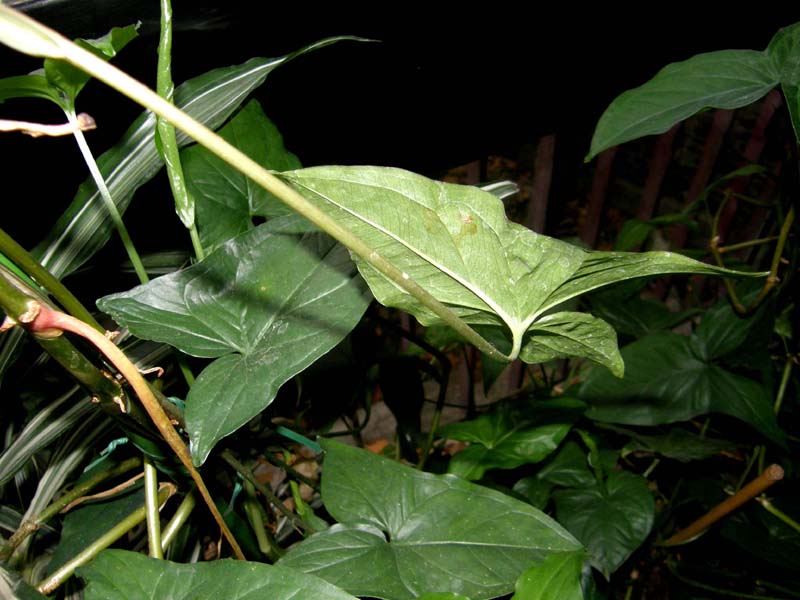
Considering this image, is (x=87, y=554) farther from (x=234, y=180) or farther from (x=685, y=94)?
(x=685, y=94)

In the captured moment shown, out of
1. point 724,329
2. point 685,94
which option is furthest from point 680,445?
point 685,94

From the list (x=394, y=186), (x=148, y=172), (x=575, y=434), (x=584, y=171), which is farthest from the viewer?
(x=584, y=171)

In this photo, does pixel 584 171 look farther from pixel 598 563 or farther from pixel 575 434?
pixel 598 563

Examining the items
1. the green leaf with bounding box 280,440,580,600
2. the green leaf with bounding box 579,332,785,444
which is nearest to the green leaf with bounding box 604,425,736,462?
the green leaf with bounding box 579,332,785,444

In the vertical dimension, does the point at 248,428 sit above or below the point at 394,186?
below

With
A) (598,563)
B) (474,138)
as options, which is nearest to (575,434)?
(598,563)

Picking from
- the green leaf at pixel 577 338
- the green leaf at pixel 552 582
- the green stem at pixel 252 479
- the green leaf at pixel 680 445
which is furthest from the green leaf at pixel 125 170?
the green leaf at pixel 680 445

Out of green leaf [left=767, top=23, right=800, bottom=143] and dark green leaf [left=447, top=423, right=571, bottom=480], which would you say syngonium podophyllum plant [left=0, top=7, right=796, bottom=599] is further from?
dark green leaf [left=447, top=423, right=571, bottom=480]
